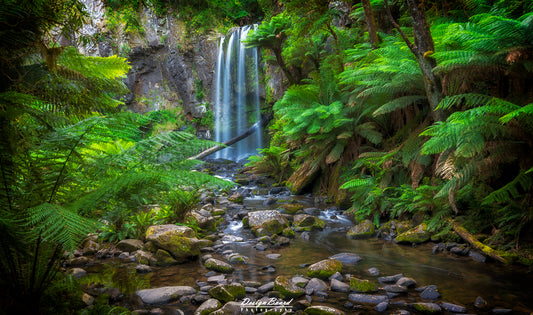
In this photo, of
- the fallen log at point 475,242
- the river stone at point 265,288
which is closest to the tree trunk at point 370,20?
the fallen log at point 475,242

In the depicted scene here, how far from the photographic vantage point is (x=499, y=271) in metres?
2.49

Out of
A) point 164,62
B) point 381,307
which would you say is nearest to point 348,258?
point 381,307

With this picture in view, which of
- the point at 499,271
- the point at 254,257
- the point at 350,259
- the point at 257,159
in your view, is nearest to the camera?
the point at 499,271

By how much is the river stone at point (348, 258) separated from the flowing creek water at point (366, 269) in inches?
3.4

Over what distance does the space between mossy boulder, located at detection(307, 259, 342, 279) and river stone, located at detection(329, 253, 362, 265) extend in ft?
1.09

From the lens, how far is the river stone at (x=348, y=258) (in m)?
3.04

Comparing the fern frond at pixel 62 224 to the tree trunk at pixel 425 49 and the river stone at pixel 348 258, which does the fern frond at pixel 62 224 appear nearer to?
the river stone at pixel 348 258

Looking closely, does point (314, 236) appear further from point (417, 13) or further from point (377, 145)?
point (417, 13)

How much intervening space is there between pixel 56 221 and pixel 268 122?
42.7 feet

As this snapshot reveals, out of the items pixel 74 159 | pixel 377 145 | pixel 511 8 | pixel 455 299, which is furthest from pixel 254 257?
pixel 511 8

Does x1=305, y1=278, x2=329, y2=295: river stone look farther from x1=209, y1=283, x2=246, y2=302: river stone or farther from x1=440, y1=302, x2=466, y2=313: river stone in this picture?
x1=440, y1=302, x2=466, y2=313: river stone

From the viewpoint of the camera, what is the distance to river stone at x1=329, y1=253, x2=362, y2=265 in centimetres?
304

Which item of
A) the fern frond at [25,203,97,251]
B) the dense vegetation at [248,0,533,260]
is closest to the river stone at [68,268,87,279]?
the fern frond at [25,203,97,251]

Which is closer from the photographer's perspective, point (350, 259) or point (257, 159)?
point (350, 259)
